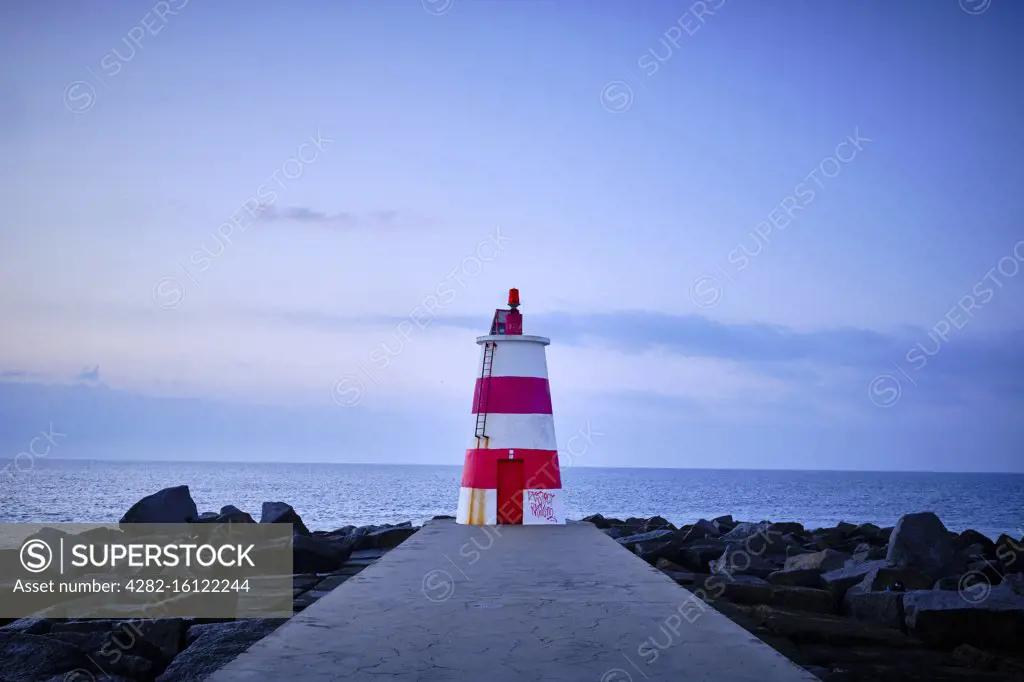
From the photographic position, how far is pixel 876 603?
8227 millimetres

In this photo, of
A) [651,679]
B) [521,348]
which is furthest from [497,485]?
[651,679]

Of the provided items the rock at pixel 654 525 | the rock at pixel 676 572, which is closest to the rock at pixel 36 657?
the rock at pixel 676 572

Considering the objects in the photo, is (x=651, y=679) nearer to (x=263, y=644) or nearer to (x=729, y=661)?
(x=729, y=661)

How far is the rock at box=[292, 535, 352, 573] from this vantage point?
442 inches

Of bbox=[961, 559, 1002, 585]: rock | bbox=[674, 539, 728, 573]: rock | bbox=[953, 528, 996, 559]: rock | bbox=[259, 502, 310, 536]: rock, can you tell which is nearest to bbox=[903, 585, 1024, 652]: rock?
bbox=[961, 559, 1002, 585]: rock

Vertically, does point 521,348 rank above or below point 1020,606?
above

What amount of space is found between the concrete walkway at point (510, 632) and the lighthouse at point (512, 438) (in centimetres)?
376

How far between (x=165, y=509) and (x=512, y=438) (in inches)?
273

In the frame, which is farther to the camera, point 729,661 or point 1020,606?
point 1020,606

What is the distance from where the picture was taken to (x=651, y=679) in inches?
169

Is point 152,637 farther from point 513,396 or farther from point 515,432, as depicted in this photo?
point 513,396

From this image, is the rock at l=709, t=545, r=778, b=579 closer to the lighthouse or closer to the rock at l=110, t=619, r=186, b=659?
the lighthouse

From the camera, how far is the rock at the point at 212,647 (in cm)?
605

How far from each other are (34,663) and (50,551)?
22.9 ft
